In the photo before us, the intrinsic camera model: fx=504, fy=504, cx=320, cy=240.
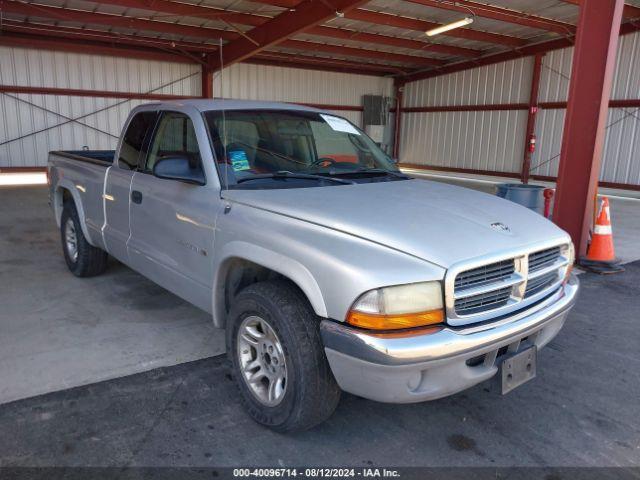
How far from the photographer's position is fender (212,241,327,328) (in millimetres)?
2293

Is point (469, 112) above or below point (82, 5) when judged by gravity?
below

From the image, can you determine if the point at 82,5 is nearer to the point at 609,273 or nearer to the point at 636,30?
the point at 609,273

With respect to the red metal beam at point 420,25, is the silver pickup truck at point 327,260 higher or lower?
lower

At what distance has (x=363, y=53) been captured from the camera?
60.3 feet

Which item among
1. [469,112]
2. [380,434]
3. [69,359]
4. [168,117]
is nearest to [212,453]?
[380,434]

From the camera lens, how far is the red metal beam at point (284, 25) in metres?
11.4

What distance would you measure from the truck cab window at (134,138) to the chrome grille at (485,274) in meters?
2.83

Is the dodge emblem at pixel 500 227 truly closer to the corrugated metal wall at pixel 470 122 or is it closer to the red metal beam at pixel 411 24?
the red metal beam at pixel 411 24

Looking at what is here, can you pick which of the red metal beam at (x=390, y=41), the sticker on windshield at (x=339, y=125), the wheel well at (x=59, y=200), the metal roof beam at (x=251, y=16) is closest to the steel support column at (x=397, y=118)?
the red metal beam at (x=390, y=41)

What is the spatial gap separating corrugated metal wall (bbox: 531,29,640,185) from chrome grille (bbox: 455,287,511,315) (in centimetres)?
1362

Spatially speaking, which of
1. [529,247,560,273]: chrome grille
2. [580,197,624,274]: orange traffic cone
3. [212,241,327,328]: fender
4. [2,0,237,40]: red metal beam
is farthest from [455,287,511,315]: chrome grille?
[2,0,237,40]: red metal beam

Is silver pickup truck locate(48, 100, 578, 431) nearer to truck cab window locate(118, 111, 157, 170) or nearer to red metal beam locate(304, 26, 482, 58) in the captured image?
truck cab window locate(118, 111, 157, 170)

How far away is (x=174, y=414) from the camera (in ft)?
9.32

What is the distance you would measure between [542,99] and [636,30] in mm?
3323
